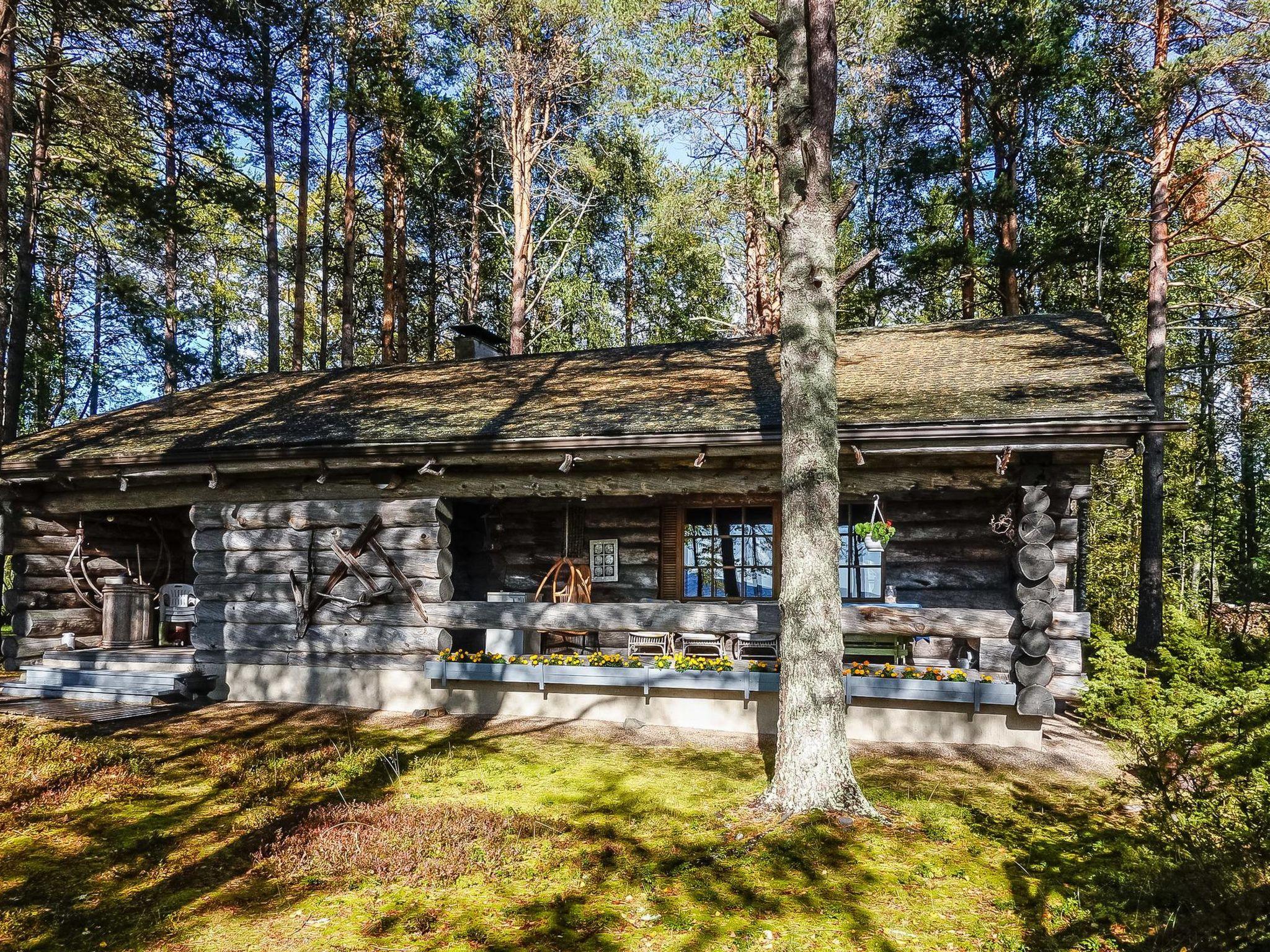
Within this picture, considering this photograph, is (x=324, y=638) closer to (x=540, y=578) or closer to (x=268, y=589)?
(x=268, y=589)

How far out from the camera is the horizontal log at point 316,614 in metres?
9.73

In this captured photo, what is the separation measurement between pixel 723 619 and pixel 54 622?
10301 mm

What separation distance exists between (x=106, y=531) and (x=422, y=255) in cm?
1907

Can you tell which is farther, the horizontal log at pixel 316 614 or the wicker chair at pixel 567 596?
the wicker chair at pixel 567 596

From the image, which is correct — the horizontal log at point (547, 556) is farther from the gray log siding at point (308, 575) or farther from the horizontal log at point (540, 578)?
the gray log siding at point (308, 575)

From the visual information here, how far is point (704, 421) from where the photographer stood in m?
9.02

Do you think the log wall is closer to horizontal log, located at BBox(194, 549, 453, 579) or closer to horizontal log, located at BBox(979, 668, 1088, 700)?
horizontal log, located at BBox(194, 549, 453, 579)

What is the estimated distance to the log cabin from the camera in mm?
8070

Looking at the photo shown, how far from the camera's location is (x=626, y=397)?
35.5 feet

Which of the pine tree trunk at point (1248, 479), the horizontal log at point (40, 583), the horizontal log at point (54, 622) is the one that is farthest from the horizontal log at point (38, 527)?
the pine tree trunk at point (1248, 479)

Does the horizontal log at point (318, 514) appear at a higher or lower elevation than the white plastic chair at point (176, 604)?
higher

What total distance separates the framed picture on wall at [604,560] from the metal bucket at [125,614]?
23.2 feet

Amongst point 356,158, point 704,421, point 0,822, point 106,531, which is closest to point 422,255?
point 356,158

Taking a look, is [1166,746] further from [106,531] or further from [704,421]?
[106,531]
